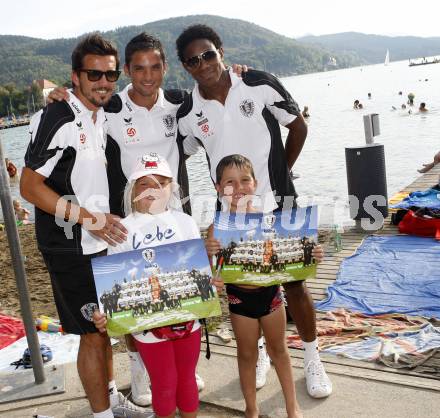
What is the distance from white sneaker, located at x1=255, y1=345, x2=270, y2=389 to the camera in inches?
148

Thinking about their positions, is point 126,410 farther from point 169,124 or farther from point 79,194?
point 169,124

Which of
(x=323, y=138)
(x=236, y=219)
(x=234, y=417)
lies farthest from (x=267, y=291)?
(x=323, y=138)

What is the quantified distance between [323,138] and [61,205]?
31680mm

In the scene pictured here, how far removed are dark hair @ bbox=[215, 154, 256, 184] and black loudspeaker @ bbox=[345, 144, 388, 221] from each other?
18.0 feet

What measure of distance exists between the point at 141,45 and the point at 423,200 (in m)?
6.75

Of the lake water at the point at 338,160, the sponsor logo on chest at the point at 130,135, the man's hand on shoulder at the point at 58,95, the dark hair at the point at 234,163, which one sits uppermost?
the man's hand on shoulder at the point at 58,95

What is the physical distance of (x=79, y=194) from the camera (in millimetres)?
3139

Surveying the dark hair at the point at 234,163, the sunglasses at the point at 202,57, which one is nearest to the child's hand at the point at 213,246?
the dark hair at the point at 234,163

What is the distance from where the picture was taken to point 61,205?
301 cm

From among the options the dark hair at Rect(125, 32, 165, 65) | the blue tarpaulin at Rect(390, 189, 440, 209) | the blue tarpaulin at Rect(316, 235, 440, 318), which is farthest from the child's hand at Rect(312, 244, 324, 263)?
the blue tarpaulin at Rect(390, 189, 440, 209)

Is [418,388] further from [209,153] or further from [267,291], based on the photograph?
[209,153]

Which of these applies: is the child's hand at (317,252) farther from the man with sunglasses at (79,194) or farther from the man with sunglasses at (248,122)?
the man with sunglasses at (79,194)

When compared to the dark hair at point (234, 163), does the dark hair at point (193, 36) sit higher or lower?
higher

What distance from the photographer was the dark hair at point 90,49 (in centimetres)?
320
